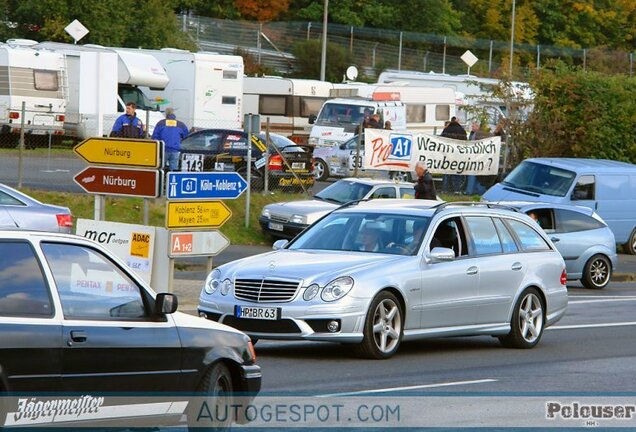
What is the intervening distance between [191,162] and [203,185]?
1261 centimetres

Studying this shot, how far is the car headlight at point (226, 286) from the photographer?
14.2 meters

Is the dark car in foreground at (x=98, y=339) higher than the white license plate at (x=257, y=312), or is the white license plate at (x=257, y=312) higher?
the dark car in foreground at (x=98, y=339)

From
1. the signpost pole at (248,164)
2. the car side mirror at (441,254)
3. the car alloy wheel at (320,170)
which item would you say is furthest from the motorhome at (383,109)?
the car side mirror at (441,254)

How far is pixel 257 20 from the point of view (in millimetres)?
85312

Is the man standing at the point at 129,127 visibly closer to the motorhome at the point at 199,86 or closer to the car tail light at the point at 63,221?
the car tail light at the point at 63,221

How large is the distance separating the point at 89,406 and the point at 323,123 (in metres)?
37.8

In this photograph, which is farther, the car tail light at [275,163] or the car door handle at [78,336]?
the car tail light at [275,163]

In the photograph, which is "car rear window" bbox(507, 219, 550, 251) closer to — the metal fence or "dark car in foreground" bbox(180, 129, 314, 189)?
"dark car in foreground" bbox(180, 129, 314, 189)

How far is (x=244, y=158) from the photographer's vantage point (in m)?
33.2

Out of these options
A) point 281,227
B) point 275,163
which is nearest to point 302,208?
point 281,227

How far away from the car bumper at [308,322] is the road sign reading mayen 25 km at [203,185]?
14.5 ft

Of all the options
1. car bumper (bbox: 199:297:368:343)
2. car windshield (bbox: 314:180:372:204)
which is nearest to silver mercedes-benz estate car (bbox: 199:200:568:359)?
car bumper (bbox: 199:297:368:343)

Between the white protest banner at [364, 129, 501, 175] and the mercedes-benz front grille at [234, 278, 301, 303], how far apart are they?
1858 cm

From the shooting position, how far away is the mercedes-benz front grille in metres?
14.0
